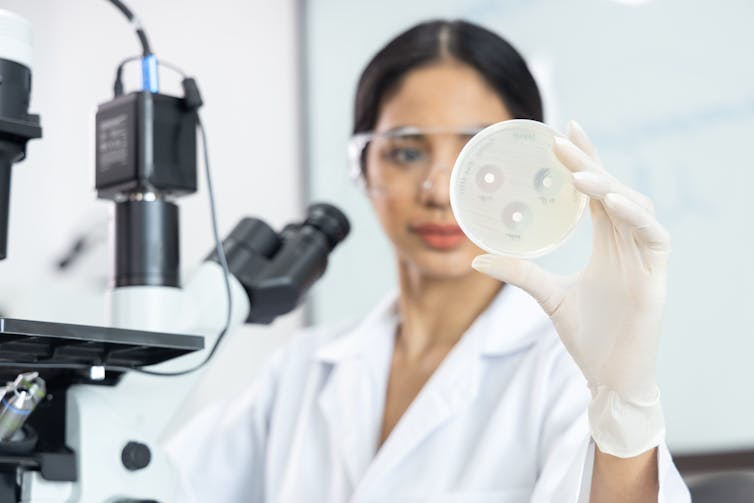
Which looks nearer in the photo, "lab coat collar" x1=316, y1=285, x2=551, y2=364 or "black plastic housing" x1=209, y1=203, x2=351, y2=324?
"black plastic housing" x1=209, y1=203, x2=351, y2=324

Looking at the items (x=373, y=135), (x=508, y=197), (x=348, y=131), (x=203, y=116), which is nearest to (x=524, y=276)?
(x=508, y=197)

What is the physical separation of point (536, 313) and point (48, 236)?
1494mm

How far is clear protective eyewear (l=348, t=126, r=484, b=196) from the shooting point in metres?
1.51

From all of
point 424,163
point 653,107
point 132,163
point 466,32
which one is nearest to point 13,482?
point 132,163

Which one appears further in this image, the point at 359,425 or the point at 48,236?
the point at 48,236

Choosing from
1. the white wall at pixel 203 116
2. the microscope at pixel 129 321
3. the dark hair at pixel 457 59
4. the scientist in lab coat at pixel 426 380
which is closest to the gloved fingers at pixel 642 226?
the scientist in lab coat at pixel 426 380

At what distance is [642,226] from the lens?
0.93 metres

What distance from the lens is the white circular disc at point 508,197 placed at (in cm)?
92

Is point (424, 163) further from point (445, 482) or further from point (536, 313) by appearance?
point (445, 482)

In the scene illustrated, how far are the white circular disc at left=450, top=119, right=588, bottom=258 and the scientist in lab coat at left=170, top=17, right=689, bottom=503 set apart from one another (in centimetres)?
26

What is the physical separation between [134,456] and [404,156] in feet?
2.46

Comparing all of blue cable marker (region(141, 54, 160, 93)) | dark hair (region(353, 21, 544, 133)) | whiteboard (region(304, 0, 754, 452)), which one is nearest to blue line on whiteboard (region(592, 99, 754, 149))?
whiteboard (region(304, 0, 754, 452))

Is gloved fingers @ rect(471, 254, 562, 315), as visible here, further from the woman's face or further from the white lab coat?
the woman's face

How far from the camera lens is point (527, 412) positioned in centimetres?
140
